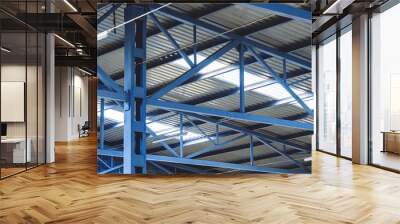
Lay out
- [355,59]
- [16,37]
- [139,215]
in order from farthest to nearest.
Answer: [355,59] → [16,37] → [139,215]

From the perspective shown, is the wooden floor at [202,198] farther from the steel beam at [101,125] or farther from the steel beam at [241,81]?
the steel beam at [241,81]

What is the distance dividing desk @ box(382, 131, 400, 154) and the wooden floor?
0.67 meters

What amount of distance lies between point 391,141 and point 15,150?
7.09m

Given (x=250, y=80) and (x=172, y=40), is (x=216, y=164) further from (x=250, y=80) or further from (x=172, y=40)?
(x=172, y=40)

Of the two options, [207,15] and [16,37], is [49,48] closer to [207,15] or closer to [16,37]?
[16,37]

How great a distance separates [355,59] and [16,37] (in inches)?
261

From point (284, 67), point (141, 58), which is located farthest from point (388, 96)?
point (141, 58)

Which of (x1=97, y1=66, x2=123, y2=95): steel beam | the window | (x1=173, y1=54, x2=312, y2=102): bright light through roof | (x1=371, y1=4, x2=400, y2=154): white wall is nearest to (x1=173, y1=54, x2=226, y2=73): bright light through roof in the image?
(x1=173, y1=54, x2=312, y2=102): bright light through roof

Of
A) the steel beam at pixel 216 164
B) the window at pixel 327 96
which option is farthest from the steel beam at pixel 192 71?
the window at pixel 327 96

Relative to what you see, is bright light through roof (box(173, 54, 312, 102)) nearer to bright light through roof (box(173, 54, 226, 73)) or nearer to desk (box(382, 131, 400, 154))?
bright light through roof (box(173, 54, 226, 73))

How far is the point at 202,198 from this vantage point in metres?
4.59

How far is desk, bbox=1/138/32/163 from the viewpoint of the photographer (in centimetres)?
668

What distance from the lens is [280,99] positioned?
6105 millimetres

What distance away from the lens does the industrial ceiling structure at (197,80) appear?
19.7 feet
